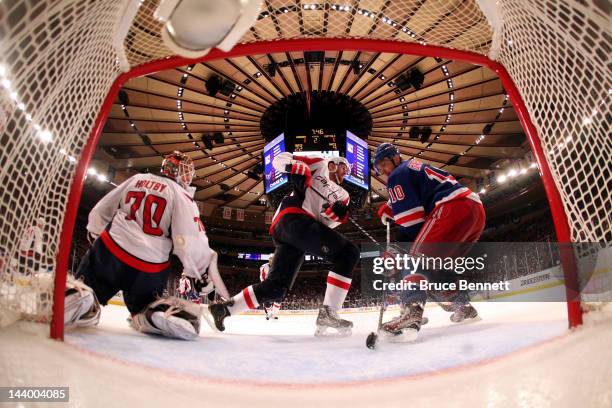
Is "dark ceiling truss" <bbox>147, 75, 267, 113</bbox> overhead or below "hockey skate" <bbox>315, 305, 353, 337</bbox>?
overhead

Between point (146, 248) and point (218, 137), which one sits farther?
point (218, 137)

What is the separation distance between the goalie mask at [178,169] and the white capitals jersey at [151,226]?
0.43ft

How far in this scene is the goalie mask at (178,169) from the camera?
2.26 metres

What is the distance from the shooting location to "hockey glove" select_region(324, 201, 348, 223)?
2.68 metres

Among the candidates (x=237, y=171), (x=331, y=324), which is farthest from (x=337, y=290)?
(x=237, y=171)

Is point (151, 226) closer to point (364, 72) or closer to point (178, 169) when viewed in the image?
point (178, 169)

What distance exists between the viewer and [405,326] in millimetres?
1746

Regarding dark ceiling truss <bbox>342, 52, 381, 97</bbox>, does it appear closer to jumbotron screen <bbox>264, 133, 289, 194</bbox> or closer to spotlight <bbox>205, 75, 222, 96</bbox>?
jumbotron screen <bbox>264, 133, 289, 194</bbox>

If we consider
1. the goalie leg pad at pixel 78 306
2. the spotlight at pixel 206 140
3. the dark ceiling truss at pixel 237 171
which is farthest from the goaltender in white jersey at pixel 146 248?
the dark ceiling truss at pixel 237 171

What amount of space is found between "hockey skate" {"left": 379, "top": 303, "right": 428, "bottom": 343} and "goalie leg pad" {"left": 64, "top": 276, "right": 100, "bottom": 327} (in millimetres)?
1367

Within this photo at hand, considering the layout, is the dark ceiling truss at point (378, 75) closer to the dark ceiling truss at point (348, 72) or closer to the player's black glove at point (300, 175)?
the dark ceiling truss at point (348, 72)

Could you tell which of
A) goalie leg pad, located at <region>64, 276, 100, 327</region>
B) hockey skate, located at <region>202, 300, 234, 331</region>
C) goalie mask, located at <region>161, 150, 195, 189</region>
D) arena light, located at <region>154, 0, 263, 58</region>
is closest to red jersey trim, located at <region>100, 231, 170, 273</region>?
goalie leg pad, located at <region>64, 276, 100, 327</region>

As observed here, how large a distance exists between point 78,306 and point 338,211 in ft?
5.64

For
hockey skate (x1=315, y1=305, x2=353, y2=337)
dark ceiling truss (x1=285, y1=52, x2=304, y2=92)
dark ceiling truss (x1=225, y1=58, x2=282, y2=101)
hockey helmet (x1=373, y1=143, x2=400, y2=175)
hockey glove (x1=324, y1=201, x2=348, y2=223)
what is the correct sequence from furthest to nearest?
dark ceiling truss (x1=285, y1=52, x2=304, y2=92) < dark ceiling truss (x1=225, y1=58, x2=282, y2=101) < hockey glove (x1=324, y1=201, x2=348, y2=223) < hockey helmet (x1=373, y1=143, x2=400, y2=175) < hockey skate (x1=315, y1=305, x2=353, y2=337)
